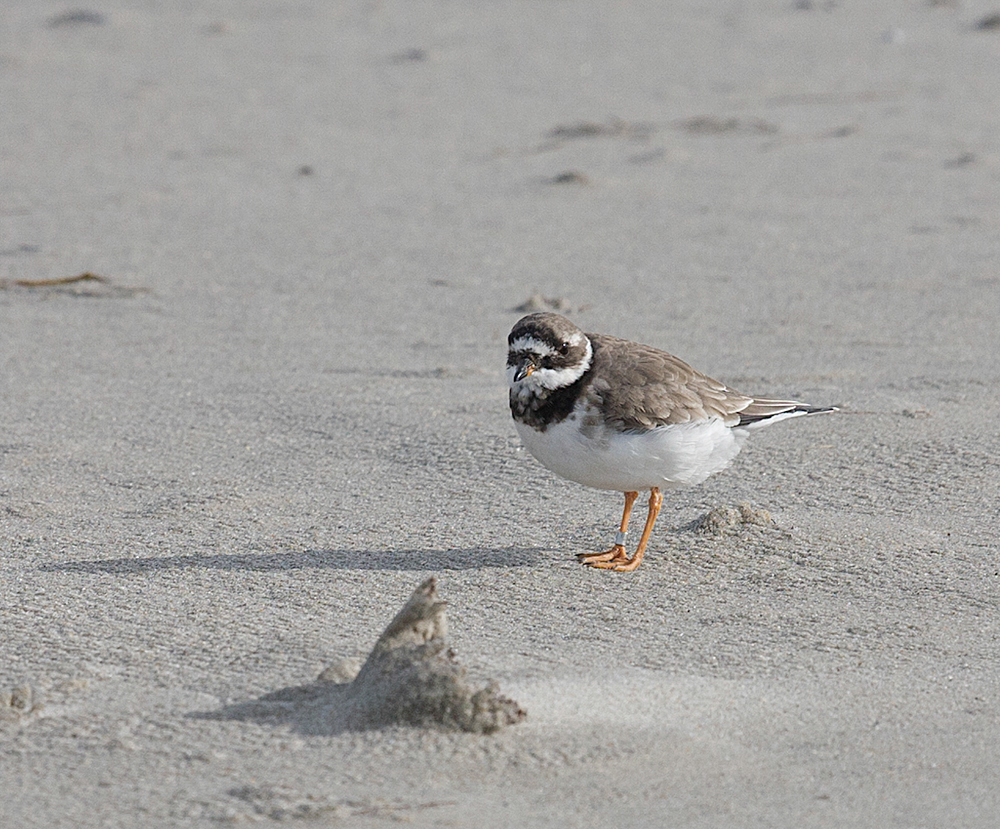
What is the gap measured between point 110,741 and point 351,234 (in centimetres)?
557

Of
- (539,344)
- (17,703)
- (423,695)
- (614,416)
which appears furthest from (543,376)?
(17,703)

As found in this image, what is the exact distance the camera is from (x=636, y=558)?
14.2 ft

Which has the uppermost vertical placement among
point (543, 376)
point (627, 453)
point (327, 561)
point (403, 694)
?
point (543, 376)

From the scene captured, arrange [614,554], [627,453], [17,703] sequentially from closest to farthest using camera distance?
1. [17,703]
2. [627,453]
3. [614,554]

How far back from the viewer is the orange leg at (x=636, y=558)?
4.31m

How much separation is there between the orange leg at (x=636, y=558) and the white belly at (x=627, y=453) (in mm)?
118

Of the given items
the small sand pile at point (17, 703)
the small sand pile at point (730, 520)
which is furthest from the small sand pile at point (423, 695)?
the small sand pile at point (730, 520)

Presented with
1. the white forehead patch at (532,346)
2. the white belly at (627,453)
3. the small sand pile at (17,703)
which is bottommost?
the small sand pile at (17,703)

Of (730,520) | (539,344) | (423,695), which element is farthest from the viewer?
(730,520)

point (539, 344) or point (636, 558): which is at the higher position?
point (539, 344)

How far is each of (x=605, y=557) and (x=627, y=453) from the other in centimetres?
37

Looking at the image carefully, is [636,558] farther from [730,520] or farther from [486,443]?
[486,443]

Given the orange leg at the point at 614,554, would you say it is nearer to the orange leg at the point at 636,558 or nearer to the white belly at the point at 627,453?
the orange leg at the point at 636,558

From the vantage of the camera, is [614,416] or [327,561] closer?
[614,416]
